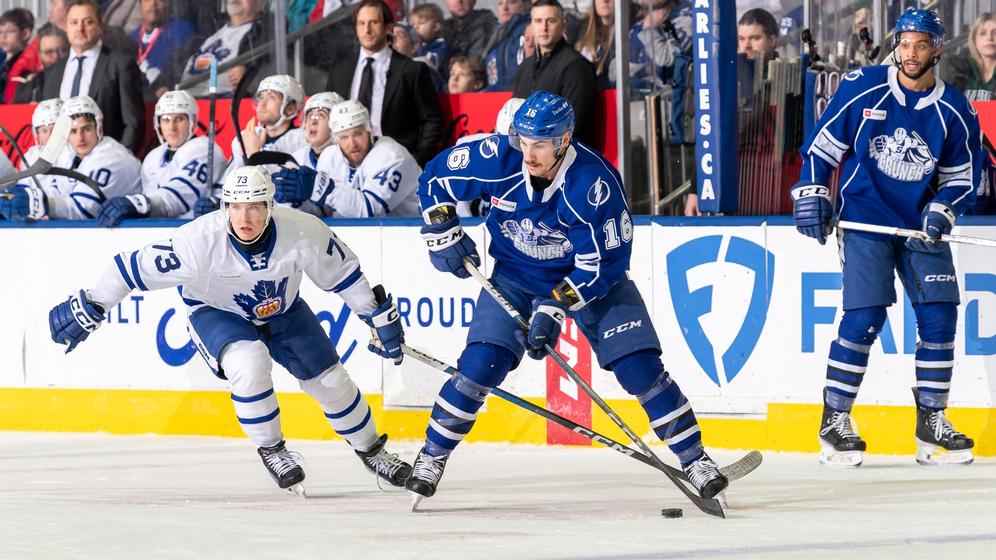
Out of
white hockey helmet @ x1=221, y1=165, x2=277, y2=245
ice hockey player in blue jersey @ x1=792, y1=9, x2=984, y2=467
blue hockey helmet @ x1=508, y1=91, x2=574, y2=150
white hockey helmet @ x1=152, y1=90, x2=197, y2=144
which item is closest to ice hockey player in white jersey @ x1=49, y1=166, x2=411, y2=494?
white hockey helmet @ x1=221, y1=165, x2=277, y2=245

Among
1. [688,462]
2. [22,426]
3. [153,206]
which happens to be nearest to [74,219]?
[153,206]

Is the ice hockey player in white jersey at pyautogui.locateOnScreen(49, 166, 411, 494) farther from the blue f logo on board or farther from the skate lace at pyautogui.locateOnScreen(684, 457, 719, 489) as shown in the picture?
the blue f logo on board

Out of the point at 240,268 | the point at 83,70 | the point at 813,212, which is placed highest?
the point at 83,70

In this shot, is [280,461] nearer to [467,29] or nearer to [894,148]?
[894,148]

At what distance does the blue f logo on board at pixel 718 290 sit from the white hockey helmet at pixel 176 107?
2.51 meters

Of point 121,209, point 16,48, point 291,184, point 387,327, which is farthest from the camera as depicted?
point 16,48

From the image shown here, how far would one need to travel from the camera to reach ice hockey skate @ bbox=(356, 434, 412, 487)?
5.67 meters

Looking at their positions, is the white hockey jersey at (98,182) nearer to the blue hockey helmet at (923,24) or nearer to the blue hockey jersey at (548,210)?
the blue hockey jersey at (548,210)

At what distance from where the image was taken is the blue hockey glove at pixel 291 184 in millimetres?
7062

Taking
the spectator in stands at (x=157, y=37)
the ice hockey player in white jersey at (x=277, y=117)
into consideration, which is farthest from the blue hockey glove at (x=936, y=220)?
the spectator in stands at (x=157, y=37)

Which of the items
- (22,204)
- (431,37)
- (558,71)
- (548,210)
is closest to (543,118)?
(548,210)

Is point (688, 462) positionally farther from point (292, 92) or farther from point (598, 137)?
point (292, 92)

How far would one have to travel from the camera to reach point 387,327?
5535 millimetres

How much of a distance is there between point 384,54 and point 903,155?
2.75 meters
